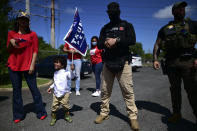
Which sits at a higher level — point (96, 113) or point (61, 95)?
point (61, 95)

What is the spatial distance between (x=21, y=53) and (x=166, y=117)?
306 cm

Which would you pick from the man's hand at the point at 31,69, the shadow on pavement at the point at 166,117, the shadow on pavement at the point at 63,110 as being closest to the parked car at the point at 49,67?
the shadow on pavement at the point at 63,110

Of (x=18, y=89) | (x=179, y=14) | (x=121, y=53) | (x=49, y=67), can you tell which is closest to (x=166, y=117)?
(x=121, y=53)

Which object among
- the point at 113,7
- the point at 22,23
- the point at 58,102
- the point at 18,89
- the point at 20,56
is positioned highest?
the point at 113,7

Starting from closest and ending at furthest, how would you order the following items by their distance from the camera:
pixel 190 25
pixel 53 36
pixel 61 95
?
pixel 190 25 → pixel 61 95 → pixel 53 36

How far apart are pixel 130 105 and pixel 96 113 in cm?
95

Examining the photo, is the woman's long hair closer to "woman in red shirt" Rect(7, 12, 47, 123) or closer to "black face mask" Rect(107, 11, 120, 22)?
"woman in red shirt" Rect(7, 12, 47, 123)

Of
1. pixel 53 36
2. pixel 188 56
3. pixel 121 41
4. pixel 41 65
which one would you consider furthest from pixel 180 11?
pixel 53 36

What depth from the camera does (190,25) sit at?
2273mm

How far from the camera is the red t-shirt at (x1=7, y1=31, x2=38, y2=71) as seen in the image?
2545 mm

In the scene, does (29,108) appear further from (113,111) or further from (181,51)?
(181,51)

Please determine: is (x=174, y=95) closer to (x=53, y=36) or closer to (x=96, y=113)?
(x=96, y=113)

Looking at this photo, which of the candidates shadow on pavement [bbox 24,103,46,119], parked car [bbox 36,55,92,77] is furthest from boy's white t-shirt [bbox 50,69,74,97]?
parked car [bbox 36,55,92,77]

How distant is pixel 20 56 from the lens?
258cm
